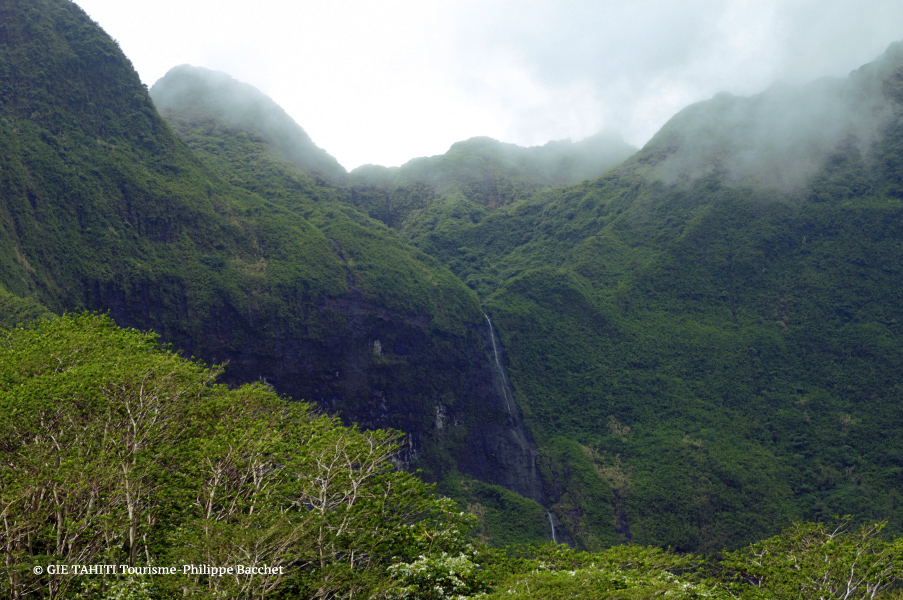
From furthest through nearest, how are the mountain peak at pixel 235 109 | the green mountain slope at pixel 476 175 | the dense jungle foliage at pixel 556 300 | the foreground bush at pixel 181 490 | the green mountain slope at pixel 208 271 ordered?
1. the green mountain slope at pixel 476 175
2. the mountain peak at pixel 235 109
3. the dense jungle foliage at pixel 556 300
4. the green mountain slope at pixel 208 271
5. the foreground bush at pixel 181 490

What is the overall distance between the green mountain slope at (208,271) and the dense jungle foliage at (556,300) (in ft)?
0.98

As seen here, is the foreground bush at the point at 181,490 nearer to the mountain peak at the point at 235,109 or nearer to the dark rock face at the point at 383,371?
the dark rock face at the point at 383,371

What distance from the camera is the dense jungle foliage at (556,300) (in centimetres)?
6594

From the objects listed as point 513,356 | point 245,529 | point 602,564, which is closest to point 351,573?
point 245,529

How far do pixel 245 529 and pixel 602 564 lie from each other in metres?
11.1

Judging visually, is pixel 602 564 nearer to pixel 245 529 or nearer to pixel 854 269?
pixel 245 529

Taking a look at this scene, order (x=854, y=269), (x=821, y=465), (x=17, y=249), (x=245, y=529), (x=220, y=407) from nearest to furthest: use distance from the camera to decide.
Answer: (x=245, y=529), (x=220, y=407), (x=17, y=249), (x=821, y=465), (x=854, y=269)

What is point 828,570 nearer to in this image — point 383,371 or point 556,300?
point 383,371

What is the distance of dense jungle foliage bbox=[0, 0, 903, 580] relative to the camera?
6594 cm

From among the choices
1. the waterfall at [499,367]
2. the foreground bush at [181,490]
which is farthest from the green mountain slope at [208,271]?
the foreground bush at [181,490]

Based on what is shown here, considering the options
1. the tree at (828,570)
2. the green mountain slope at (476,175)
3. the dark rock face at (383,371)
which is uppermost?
the green mountain slope at (476,175)

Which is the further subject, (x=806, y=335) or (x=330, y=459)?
(x=806, y=335)

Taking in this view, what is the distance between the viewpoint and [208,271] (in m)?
A: 71.0

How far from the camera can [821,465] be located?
71812 mm
